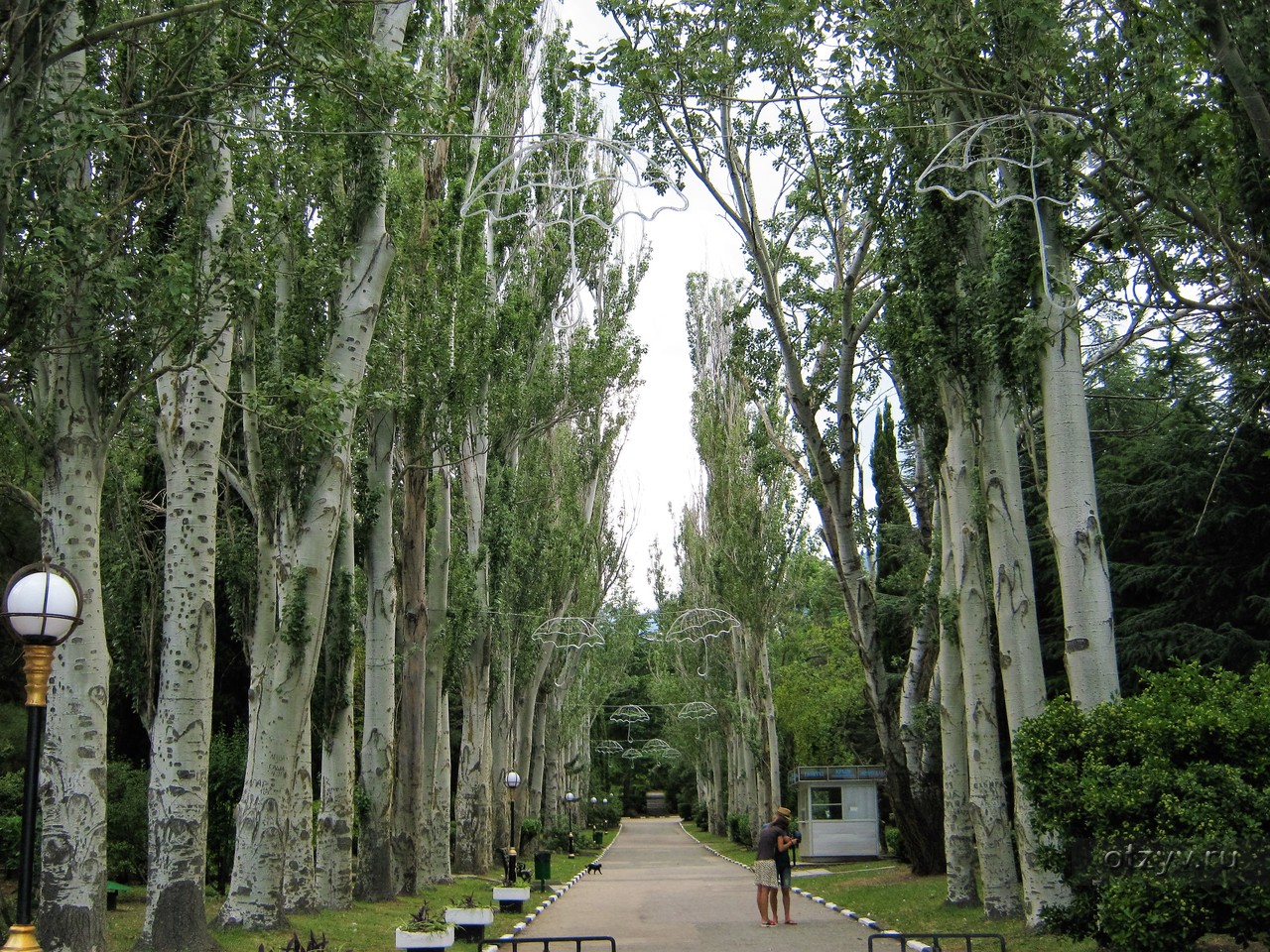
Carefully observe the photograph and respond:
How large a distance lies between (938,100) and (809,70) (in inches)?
125

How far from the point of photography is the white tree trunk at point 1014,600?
478 inches

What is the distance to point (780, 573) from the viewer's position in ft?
111

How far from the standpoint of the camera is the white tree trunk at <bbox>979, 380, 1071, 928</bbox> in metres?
12.1

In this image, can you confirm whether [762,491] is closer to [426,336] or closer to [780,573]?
[780,573]

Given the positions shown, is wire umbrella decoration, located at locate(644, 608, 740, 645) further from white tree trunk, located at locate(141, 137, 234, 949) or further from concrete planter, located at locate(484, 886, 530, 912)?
white tree trunk, located at locate(141, 137, 234, 949)

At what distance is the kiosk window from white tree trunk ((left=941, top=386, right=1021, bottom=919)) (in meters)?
16.3

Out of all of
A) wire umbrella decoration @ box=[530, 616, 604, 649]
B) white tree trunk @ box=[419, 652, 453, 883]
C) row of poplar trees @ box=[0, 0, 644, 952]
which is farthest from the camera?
wire umbrella decoration @ box=[530, 616, 604, 649]

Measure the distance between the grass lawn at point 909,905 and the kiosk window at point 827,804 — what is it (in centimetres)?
161

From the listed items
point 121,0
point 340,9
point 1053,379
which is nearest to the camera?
point 340,9

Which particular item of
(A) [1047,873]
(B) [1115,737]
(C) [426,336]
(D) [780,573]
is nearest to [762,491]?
(D) [780,573]

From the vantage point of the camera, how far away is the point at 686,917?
17.0m

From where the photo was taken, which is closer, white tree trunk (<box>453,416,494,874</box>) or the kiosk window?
white tree trunk (<box>453,416,494,874</box>)

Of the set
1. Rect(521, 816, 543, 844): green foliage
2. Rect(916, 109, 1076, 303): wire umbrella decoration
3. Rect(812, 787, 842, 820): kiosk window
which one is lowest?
Rect(521, 816, 543, 844): green foliage

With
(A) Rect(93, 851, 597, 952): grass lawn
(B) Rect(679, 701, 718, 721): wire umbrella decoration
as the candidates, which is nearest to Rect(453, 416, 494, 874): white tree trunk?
(A) Rect(93, 851, 597, 952): grass lawn
